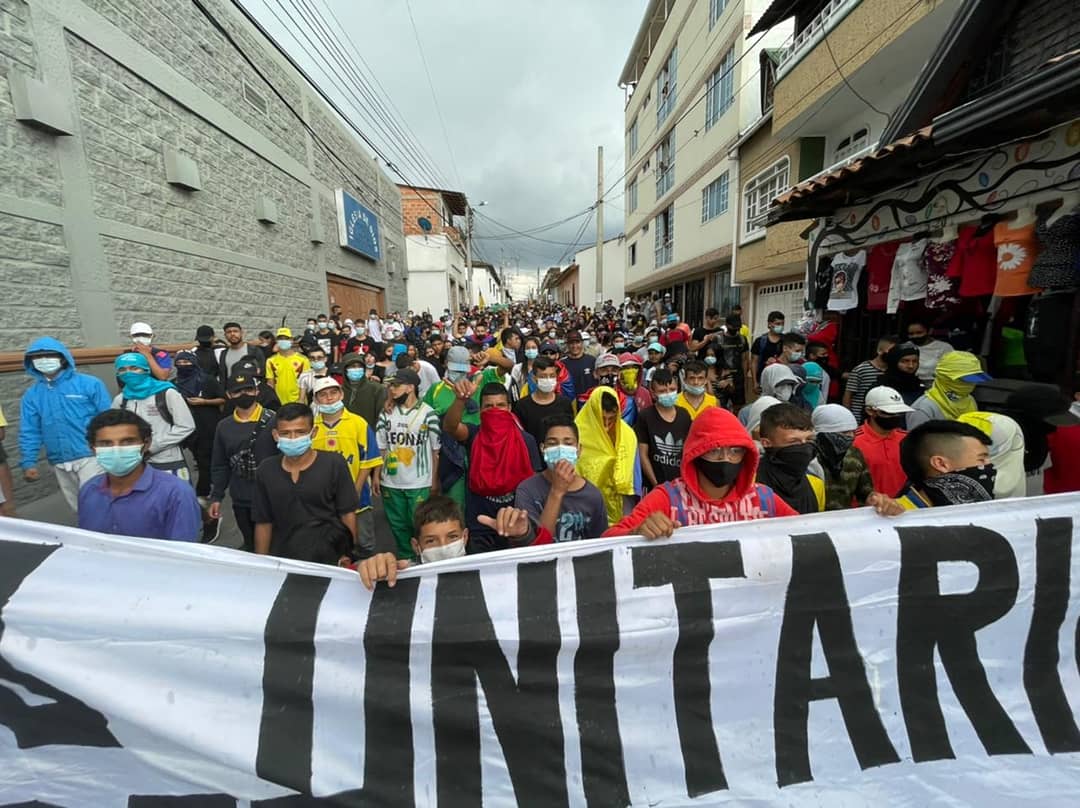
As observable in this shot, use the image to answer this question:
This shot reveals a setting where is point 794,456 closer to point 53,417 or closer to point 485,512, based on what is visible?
point 485,512

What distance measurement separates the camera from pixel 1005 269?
4238 mm

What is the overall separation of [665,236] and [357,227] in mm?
12716

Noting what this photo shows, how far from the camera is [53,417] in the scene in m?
3.63

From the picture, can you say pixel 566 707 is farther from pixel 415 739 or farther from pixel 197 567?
pixel 197 567

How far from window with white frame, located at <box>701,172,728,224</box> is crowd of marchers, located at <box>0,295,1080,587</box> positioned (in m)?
10.7

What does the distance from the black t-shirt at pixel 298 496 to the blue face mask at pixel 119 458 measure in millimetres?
544

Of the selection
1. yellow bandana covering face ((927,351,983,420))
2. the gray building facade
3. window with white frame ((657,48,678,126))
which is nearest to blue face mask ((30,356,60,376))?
the gray building facade

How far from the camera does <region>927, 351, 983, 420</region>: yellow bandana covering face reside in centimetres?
347

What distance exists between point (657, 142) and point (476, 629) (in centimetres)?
2382

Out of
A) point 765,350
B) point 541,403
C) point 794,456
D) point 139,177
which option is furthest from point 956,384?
point 139,177

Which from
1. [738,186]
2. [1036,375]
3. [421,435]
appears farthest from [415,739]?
[738,186]

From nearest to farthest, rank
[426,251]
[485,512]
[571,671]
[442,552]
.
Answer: [571,671]
[442,552]
[485,512]
[426,251]

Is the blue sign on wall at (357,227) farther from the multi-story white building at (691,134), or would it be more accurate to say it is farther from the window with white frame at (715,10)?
the window with white frame at (715,10)

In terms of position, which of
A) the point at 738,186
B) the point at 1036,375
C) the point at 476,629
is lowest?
Answer: the point at 476,629
